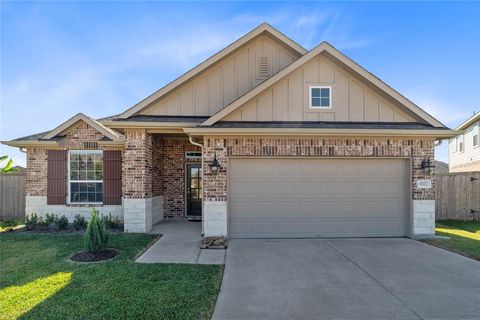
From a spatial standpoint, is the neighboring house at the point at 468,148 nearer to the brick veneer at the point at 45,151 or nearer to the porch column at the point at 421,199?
the porch column at the point at 421,199

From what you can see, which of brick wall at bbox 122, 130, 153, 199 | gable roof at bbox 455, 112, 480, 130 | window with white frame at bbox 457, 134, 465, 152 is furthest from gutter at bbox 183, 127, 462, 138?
window with white frame at bbox 457, 134, 465, 152

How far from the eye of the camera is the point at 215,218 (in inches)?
313

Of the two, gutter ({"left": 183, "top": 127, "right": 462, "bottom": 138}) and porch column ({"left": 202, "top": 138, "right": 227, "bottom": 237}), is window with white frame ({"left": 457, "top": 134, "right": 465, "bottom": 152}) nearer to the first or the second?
gutter ({"left": 183, "top": 127, "right": 462, "bottom": 138})

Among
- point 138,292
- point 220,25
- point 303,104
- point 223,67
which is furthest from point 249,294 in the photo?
point 220,25

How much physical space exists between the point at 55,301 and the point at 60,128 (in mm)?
7651

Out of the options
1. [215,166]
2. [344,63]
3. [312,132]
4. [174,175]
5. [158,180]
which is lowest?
[158,180]

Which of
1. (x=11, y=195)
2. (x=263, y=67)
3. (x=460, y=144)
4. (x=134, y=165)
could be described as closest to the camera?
(x=134, y=165)

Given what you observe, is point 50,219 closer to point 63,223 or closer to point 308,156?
point 63,223

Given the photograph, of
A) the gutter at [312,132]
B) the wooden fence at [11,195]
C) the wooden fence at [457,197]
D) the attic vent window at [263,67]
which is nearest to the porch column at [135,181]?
the gutter at [312,132]

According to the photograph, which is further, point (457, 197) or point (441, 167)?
point (441, 167)

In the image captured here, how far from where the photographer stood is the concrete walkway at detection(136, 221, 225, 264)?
6.12 metres

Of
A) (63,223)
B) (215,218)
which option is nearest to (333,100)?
(215,218)

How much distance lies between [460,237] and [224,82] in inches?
347

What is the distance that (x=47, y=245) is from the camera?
741 centimetres
